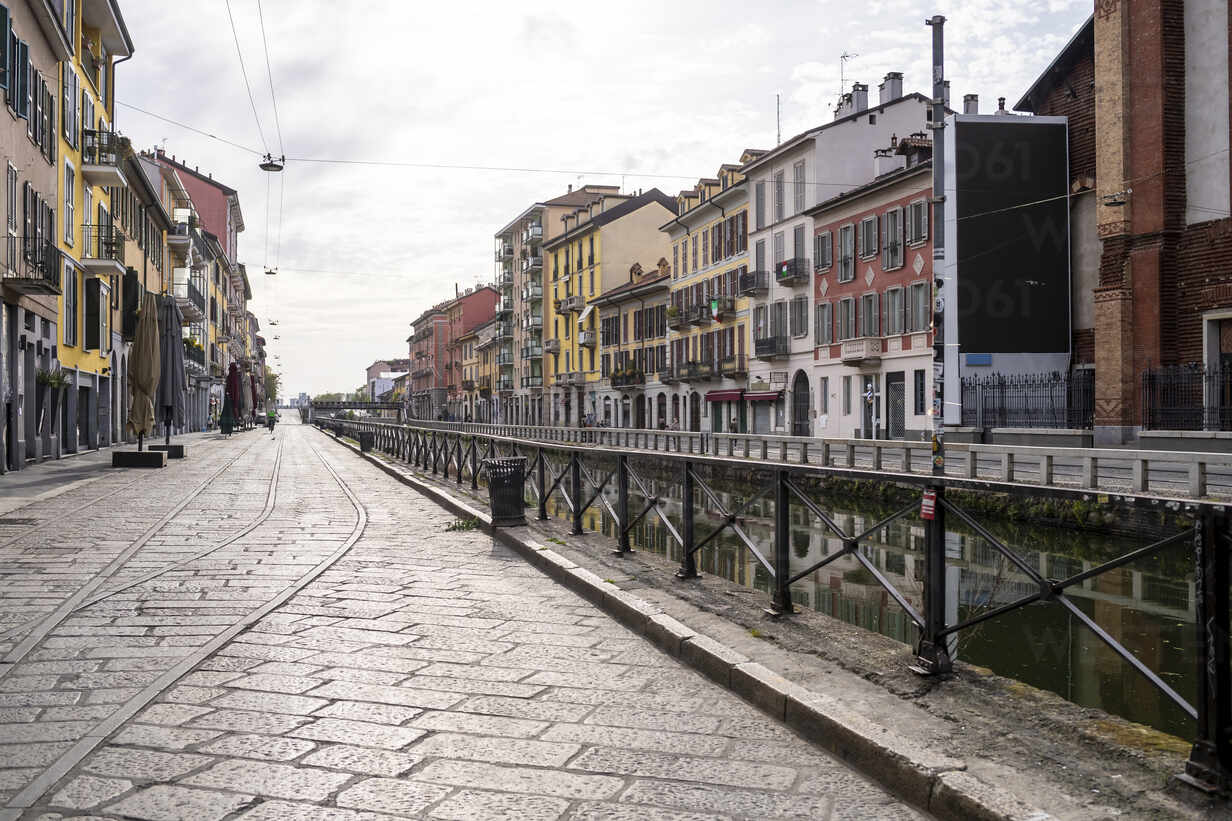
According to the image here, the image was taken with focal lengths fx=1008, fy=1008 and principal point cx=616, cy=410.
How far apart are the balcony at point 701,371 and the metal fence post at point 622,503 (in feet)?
128

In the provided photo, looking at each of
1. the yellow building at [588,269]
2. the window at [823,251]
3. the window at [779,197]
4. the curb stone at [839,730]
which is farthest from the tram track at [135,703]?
the yellow building at [588,269]

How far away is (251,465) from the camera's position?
81.6ft

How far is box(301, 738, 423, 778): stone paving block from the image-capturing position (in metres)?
3.77

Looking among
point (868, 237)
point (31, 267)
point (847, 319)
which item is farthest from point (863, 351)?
point (31, 267)

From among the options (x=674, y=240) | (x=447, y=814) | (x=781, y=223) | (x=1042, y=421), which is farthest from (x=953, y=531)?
(x=674, y=240)

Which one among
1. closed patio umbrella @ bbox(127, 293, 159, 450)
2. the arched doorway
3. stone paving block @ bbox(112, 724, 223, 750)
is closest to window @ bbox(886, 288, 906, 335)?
the arched doorway

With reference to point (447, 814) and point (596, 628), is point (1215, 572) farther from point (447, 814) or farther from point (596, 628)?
point (596, 628)

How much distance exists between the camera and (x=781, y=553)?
623cm

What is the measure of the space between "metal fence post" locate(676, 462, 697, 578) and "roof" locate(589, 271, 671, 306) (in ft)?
158

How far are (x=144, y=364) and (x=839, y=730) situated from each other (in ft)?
64.3

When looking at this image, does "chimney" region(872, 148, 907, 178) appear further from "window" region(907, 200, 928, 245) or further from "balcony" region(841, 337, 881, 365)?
"balcony" region(841, 337, 881, 365)

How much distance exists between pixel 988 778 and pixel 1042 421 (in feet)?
87.5

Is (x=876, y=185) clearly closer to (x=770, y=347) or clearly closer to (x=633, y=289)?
(x=770, y=347)

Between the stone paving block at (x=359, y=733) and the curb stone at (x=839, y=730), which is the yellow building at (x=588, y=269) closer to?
the curb stone at (x=839, y=730)
